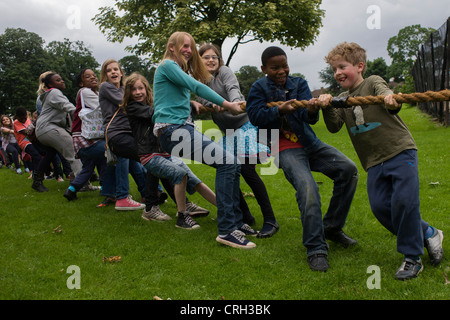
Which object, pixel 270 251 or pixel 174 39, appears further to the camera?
pixel 174 39

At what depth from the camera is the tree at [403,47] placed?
291 feet

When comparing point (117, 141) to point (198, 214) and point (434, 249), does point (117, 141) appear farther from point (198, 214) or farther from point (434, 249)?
point (434, 249)

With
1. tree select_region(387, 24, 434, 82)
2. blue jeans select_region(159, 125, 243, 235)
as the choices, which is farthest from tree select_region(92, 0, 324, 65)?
tree select_region(387, 24, 434, 82)

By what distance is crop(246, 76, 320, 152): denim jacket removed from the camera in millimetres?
3975

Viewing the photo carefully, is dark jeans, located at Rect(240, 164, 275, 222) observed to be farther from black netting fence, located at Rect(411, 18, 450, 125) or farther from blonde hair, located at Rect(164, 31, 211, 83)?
black netting fence, located at Rect(411, 18, 450, 125)

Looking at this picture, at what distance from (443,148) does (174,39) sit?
901 centimetres

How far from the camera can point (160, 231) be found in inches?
205

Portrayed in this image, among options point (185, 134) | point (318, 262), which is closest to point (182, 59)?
point (185, 134)

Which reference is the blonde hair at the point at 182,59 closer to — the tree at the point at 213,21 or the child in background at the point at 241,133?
the child in background at the point at 241,133

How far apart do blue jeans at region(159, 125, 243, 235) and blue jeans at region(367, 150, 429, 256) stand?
1.60m

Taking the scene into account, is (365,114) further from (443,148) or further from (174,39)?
(443,148)

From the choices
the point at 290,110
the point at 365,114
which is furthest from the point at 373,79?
the point at 290,110

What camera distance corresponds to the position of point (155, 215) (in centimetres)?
581

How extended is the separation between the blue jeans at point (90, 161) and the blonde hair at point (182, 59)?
2.78m
